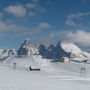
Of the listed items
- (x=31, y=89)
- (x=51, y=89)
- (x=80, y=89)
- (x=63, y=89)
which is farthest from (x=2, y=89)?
(x=80, y=89)

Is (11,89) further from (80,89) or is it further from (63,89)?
(80,89)

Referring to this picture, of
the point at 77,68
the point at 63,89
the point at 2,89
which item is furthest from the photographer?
the point at 77,68

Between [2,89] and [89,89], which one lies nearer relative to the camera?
[2,89]

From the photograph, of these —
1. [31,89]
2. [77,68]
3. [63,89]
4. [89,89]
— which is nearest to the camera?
[31,89]

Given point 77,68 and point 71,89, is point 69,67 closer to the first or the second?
point 77,68

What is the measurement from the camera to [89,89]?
68.2 feet

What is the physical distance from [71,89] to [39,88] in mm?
3100

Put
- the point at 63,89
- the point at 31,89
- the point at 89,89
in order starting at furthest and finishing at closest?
the point at 89,89 < the point at 63,89 < the point at 31,89

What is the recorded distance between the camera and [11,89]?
54.1 ft

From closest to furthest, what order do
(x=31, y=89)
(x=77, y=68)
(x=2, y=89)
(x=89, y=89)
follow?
(x=2, y=89) < (x=31, y=89) < (x=89, y=89) < (x=77, y=68)

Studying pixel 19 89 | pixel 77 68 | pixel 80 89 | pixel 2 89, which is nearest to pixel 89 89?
pixel 80 89

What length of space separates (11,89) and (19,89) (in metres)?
0.68

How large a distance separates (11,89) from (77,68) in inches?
2551

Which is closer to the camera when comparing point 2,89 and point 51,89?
point 2,89
